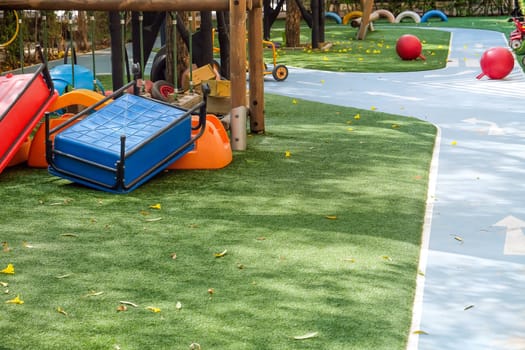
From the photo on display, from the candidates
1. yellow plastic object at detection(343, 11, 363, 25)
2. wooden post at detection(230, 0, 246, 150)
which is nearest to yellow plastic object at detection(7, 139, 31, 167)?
wooden post at detection(230, 0, 246, 150)

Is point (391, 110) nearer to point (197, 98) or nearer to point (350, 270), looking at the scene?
point (197, 98)

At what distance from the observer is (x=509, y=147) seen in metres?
8.76

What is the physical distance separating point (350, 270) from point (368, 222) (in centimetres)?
107

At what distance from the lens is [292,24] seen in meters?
20.2

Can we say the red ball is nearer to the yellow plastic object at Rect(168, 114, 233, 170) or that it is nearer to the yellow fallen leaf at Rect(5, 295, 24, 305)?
the yellow plastic object at Rect(168, 114, 233, 170)

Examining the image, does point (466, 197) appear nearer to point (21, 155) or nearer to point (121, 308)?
point (121, 308)

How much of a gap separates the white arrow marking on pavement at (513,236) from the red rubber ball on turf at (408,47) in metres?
10.9

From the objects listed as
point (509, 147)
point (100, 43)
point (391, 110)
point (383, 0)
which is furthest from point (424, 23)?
point (509, 147)

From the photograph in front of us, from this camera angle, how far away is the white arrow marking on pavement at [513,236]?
219 inches

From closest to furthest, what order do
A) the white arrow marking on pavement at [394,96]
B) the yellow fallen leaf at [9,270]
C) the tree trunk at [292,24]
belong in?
the yellow fallen leaf at [9,270] → the white arrow marking on pavement at [394,96] → the tree trunk at [292,24]

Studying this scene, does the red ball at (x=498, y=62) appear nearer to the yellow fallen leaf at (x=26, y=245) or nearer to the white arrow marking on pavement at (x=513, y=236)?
the white arrow marking on pavement at (x=513, y=236)

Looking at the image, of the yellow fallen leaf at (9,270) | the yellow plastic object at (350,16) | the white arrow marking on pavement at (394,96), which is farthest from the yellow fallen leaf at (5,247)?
the yellow plastic object at (350,16)

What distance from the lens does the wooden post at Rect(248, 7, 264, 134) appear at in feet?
29.4

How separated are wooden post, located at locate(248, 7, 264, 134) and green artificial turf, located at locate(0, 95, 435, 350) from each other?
0.92 m
